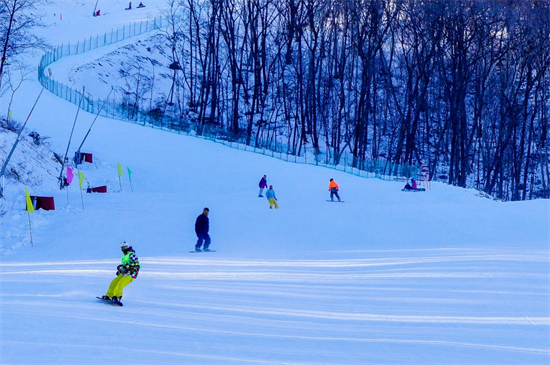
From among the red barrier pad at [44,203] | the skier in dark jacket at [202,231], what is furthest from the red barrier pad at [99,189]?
the skier in dark jacket at [202,231]

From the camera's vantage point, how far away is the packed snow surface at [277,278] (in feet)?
Result: 32.6

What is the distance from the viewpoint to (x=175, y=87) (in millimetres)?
73375

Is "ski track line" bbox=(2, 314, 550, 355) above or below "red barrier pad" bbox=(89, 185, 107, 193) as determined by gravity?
below

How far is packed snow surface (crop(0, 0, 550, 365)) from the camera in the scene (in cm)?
993

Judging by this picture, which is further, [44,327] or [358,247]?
[358,247]

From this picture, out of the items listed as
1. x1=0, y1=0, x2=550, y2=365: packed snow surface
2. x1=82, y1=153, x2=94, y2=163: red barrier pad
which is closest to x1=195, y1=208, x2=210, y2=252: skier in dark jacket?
x1=0, y1=0, x2=550, y2=365: packed snow surface

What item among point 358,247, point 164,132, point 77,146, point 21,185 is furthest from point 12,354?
point 164,132

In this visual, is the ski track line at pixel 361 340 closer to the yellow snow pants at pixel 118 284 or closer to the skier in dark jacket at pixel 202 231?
the yellow snow pants at pixel 118 284

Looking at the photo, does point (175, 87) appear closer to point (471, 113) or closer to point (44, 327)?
point (471, 113)

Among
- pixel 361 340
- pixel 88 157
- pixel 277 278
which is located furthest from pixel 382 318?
pixel 88 157

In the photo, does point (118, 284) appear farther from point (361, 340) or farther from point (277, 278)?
point (277, 278)

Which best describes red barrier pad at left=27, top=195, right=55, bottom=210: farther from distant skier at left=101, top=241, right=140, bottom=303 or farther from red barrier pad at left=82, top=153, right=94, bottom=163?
distant skier at left=101, top=241, right=140, bottom=303

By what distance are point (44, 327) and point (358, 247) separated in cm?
1363

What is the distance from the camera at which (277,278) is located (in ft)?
52.5
